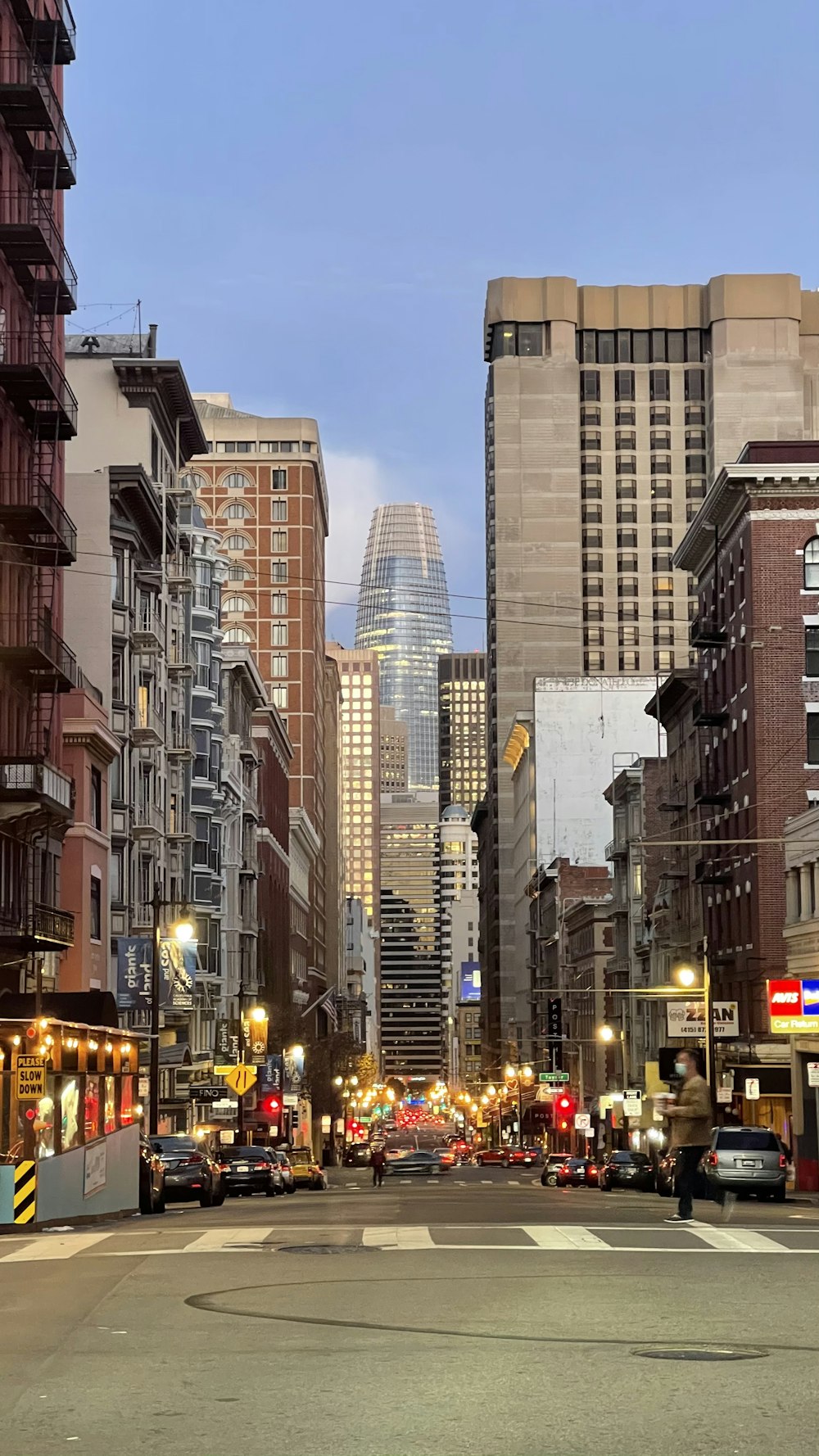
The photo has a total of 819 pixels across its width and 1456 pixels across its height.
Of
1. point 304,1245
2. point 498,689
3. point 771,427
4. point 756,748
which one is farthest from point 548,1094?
point 304,1245

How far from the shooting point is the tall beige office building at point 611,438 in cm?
16388

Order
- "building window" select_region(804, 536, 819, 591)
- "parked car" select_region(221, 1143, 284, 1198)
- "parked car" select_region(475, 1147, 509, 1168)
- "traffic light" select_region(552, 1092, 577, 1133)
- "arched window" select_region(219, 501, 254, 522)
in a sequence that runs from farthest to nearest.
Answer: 1. "arched window" select_region(219, 501, 254, 522)
2. "traffic light" select_region(552, 1092, 577, 1133)
3. "parked car" select_region(475, 1147, 509, 1168)
4. "building window" select_region(804, 536, 819, 591)
5. "parked car" select_region(221, 1143, 284, 1198)

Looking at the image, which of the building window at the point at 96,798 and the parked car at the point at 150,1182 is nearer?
the parked car at the point at 150,1182

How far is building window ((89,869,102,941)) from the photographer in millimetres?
61594

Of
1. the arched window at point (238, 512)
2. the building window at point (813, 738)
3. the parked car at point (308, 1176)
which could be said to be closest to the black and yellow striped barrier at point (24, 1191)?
the parked car at point (308, 1176)

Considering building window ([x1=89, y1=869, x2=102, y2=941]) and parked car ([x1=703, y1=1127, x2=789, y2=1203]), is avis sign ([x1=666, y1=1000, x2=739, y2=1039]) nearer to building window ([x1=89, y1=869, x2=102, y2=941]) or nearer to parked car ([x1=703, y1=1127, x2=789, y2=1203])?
building window ([x1=89, y1=869, x2=102, y2=941])

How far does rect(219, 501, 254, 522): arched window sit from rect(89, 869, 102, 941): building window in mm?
112455

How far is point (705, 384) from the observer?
16725 cm

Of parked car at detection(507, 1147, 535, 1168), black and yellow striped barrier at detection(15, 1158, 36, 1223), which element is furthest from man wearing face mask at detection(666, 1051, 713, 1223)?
parked car at detection(507, 1147, 535, 1168)

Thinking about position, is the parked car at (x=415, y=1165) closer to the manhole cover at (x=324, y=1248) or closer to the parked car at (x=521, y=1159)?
the parked car at (x=521, y=1159)

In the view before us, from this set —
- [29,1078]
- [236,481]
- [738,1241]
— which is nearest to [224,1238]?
[738,1241]

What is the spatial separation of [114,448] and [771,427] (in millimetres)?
90422

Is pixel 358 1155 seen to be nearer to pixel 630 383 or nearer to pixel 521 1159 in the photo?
pixel 521 1159

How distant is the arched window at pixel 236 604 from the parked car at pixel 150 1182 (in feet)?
450
